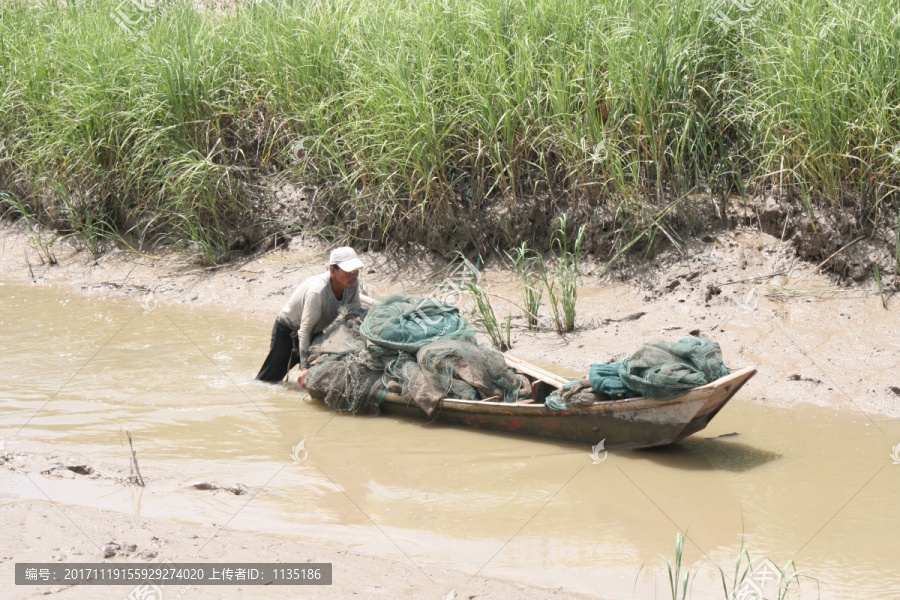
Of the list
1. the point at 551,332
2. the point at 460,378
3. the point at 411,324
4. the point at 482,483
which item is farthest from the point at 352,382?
the point at 551,332

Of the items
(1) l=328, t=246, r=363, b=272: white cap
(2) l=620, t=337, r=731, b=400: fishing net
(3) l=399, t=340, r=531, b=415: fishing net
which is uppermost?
(1) l=328, t=246, r=363, b=272: white cap

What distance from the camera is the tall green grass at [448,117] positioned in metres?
6.41

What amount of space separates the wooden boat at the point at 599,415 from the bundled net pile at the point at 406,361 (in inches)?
4.5

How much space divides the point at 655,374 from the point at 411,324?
1711 mm

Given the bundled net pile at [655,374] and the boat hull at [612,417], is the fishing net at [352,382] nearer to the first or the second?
the boat hull at [612,417]

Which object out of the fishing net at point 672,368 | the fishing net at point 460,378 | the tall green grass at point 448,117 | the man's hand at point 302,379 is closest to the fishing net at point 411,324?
the fishing net at point 460,378

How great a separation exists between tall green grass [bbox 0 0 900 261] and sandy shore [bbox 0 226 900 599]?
0.35 metres

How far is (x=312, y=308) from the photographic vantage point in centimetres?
574

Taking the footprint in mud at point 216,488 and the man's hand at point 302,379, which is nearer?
the footprint in mud at point 216,488

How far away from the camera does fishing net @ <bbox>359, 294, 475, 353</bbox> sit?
5.45 meters

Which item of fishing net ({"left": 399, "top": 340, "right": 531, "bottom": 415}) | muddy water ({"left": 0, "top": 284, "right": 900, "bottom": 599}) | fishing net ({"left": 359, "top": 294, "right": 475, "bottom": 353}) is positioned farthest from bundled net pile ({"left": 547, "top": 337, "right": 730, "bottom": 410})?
fishing net ({"left": 359, "top": 294, "right": 475, "bottom": 353})

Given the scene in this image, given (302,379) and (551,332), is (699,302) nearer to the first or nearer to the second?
(551,332)

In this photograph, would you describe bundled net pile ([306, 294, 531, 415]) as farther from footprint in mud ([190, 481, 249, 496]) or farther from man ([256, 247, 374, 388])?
footprint in mud ([190, 481, 249, 496])

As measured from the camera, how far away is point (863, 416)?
203 inches
